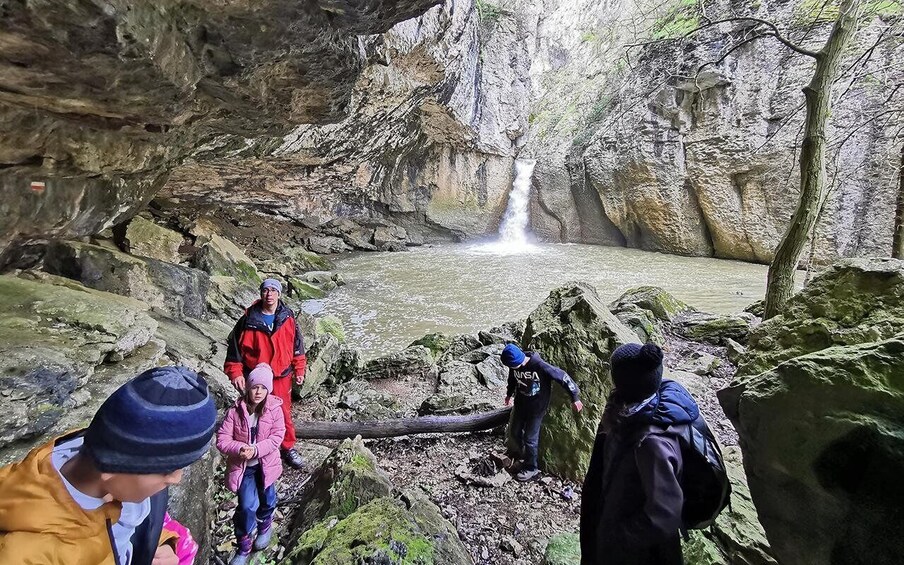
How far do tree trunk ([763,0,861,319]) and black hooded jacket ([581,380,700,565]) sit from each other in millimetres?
5384

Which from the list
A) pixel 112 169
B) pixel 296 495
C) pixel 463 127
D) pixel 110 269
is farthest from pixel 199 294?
pixel 463 127

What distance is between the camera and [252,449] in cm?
292

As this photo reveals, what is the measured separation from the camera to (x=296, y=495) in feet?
12.9

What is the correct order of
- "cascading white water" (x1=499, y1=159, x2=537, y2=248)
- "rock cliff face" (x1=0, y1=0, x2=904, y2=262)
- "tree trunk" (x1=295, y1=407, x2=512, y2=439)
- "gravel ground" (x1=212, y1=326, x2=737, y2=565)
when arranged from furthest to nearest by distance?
1. "cascading white water" (x1=499, y1=159, x2=537, y2=248)
2. "tree trunk" (x1=295, y1=407, x2=512, y2=439)
3. "rock cliff face" (x1=0, y1=0, x2=904, y2=262)
4. "gravel ground" (x1=212, y1=326, x2=737, y2=565)

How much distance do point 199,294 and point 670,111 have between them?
2002cm

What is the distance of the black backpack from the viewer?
178 cm

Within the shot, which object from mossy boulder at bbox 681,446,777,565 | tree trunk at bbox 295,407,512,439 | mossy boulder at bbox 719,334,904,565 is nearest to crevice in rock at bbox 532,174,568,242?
tree trunk at bbox 295,407,512,439

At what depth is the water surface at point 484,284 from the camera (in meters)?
11.6

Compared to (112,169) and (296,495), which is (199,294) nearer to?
(112,169)

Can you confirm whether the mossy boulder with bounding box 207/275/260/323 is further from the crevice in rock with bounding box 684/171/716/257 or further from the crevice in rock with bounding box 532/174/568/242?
the crevice in rock with bounding box 684/171/716/257

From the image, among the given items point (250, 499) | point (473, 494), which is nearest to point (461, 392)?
point (473, 494)

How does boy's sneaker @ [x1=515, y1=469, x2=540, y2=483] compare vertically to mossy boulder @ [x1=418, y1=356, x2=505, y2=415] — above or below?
above

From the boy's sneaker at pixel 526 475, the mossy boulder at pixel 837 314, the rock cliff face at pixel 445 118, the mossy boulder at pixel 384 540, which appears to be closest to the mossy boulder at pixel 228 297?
the rock cliff face at pixel 445 118

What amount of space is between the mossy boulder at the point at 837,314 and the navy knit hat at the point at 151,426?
4534mm
